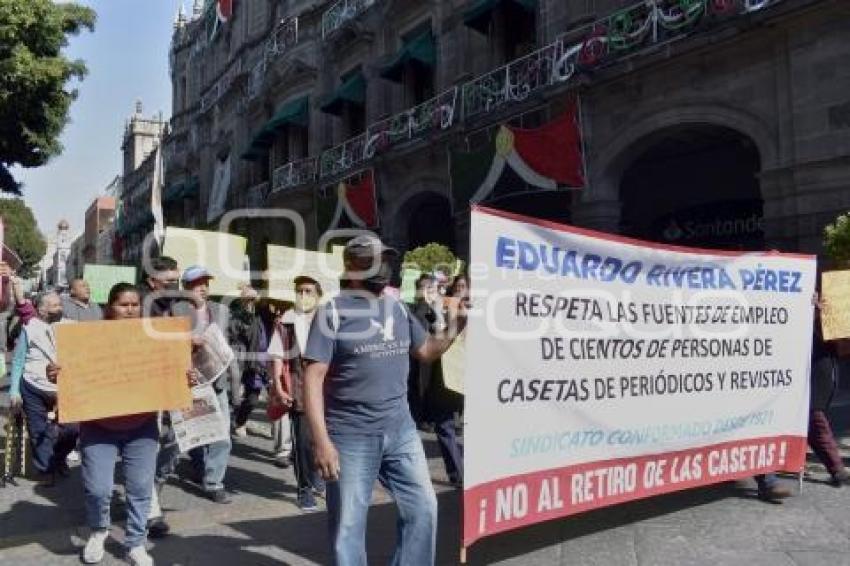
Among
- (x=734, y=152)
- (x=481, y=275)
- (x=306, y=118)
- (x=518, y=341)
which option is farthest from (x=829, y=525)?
(x=306, y=118)

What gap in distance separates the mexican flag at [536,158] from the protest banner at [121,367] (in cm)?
972

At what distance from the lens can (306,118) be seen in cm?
2495

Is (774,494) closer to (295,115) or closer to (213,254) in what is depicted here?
(213,254)

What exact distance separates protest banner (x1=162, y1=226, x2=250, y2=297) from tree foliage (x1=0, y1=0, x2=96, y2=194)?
4.52m

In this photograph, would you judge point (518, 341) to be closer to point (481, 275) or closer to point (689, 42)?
point (481, 275)

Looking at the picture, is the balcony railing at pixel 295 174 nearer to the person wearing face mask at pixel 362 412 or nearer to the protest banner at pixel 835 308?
the protest banner at pixel 835 308

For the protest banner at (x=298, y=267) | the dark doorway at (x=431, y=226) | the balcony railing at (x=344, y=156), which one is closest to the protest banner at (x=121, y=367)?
the protest banner at (x=298, y=267)

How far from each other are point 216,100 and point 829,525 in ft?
108

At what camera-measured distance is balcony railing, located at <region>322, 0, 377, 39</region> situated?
21.9 metres

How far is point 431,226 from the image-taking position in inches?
857

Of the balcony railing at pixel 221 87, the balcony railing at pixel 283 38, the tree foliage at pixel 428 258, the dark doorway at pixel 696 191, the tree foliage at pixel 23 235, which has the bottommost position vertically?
the tree foliage at pixel 428 258

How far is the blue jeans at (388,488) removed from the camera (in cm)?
328

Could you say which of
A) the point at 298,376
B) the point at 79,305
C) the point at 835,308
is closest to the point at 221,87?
the point at 79,305

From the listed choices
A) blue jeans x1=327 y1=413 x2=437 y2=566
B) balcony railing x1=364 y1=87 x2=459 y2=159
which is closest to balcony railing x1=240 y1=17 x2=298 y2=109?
balcony railing x1=364 y1=87 x2=459 y2=159
